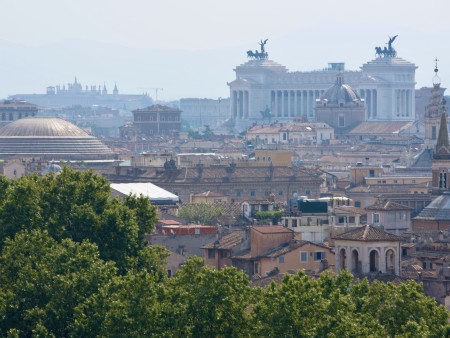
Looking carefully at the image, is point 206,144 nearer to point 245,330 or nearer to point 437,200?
point 437,200

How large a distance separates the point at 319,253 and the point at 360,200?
38.5 meters

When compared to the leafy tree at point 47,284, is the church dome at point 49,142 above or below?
below

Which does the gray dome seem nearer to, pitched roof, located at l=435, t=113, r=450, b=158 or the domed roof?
pitched roof, located at l=435, t=113, r=450, b=158

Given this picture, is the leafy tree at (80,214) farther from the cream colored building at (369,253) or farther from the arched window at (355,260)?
the arched window at (355,260)

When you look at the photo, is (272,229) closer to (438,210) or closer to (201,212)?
(438,210)

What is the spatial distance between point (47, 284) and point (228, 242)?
19990 mm

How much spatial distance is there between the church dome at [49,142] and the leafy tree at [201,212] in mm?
62558

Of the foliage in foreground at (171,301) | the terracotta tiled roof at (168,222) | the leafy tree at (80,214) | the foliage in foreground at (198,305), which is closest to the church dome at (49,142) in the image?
the terracotta tiled roof at (168,222)

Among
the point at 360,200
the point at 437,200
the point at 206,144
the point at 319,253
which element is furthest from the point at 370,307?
the point at 206,144

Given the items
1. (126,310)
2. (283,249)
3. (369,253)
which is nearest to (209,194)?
(283,249)

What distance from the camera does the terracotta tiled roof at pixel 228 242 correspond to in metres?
76.7

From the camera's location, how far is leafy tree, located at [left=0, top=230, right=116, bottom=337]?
5606 centimetres

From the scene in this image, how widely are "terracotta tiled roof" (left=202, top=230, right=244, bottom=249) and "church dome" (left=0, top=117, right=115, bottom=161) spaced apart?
8299cm

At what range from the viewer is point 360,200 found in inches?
4429
